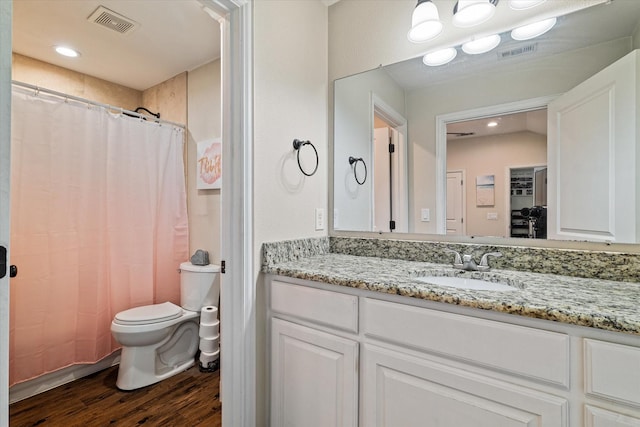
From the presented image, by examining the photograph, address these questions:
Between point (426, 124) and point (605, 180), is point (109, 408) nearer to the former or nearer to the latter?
point (426, 124)

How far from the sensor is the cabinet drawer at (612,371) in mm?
686

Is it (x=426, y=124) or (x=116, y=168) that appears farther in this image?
(x=116, y=168)

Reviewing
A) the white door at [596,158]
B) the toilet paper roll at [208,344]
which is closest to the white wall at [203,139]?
the toilet paper roll at [208,344]

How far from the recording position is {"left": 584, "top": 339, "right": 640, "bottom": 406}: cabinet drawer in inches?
27.0

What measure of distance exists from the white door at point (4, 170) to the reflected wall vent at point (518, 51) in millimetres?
1688

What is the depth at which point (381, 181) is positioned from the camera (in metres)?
1.72

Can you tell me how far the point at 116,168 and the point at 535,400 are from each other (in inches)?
104

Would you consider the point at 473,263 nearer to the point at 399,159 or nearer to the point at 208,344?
the point at 399,159

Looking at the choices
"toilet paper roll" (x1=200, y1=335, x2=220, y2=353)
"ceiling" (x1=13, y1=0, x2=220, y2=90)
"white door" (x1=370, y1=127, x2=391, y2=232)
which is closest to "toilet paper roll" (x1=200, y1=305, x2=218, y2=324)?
"toilet paper roll" (x1=200, y1=335, x2=220, y2=353)

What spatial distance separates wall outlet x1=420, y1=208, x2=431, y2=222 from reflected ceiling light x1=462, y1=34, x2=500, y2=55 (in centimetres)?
77

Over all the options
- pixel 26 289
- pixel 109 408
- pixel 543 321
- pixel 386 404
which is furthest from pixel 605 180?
pixel 26 289

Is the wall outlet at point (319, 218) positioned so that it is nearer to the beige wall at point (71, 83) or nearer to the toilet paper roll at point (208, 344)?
the toilet paper roll at point (208, 344)

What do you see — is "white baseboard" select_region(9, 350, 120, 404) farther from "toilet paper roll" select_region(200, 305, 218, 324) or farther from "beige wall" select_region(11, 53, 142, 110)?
"beige wall" select_region(11, 53, 142, 110)

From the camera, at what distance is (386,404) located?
3.39 feet
